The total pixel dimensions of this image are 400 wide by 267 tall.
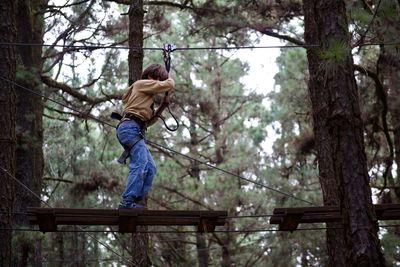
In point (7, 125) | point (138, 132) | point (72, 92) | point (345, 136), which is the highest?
point (72, 92)

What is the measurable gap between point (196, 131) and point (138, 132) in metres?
10.1

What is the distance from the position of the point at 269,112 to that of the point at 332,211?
500 inches

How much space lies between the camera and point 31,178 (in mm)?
8312

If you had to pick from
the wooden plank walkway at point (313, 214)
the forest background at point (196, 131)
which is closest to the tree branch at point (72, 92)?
the forest background at point (196, 131)

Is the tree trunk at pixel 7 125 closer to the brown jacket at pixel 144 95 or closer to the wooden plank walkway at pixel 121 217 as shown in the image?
the wooden plank walkway at pixel 121 217

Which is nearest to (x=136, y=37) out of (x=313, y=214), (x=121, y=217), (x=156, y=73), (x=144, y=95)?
(x=156, y=73)

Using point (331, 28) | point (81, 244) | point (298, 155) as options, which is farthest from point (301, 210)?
point (81, 244)

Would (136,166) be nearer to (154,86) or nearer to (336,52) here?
(154,86)

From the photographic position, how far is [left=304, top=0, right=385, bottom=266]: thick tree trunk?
4383 mm

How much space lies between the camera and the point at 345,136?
4.65m

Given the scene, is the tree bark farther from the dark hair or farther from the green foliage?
the green foliage

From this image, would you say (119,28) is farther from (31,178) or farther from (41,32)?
(31,178)

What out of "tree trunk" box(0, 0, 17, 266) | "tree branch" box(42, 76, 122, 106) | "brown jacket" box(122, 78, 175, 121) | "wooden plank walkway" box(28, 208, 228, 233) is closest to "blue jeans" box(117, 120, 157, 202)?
"brown jacket" box(122, 78, 175, 121)

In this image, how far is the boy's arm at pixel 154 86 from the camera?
5.25 meters
